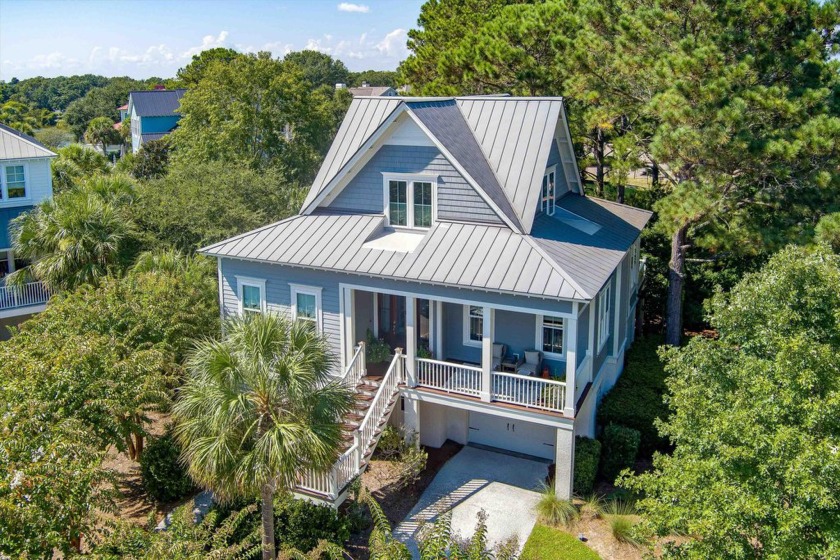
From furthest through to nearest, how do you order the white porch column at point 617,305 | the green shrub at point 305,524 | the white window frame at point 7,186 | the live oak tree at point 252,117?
the live oak tree at point 252,117 → the white window frame at point 7,186 → the white porch column at point 617,305 → the green shrub at point 305,524

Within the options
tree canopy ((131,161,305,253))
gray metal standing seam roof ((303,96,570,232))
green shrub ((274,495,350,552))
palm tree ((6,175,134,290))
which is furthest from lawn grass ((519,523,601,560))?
tree canopy ((131,161,305,253))

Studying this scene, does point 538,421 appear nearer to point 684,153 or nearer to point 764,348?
point 764,348

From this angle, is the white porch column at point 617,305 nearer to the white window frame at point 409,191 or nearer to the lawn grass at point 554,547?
the white window frame at point 409,191

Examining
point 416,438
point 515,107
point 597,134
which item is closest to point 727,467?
point 416,438

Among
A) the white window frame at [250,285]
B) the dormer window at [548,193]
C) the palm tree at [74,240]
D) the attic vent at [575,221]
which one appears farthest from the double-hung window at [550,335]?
the palm tree at [74,240]

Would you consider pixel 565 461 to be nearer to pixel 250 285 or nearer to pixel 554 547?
pixel 554 547

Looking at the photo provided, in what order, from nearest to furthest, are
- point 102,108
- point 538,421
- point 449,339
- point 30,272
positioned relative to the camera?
point 538,421
point 449,339
point 30,272
point 102,108

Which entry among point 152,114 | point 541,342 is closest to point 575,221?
point 541,342
